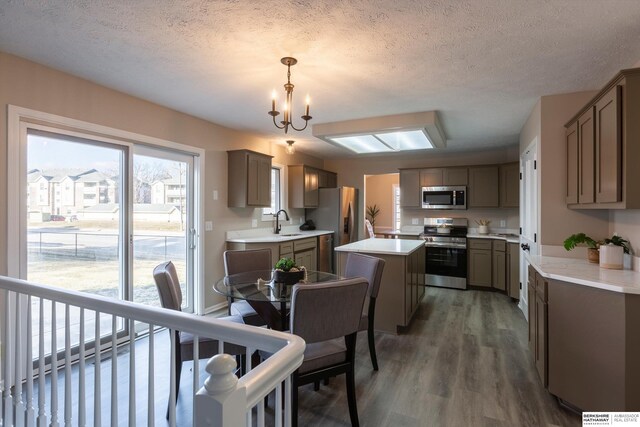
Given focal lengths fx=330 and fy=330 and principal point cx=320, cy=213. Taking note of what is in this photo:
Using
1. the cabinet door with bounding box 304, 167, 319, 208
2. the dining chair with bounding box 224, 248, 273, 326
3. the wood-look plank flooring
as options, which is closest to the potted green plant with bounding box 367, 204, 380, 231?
the cabinet door with bounding box 304, 167, 319, 208

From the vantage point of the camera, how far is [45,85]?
8.43ft

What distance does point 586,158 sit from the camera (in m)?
2.58

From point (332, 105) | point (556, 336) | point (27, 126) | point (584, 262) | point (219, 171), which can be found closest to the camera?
point (556, 336)

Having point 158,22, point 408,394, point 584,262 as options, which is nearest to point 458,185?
point 584,262

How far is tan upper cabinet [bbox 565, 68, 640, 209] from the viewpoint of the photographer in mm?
2016

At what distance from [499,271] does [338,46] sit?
4.41 metres

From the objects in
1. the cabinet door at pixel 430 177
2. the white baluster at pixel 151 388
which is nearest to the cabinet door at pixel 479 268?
the cabinet door at pixel 430 177

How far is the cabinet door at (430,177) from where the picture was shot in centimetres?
597

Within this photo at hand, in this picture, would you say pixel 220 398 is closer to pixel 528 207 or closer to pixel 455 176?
pixel 528 207

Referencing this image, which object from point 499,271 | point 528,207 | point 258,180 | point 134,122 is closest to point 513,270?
point 499,271

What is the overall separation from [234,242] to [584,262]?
12.2ft

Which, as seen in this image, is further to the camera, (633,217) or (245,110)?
(245,110)

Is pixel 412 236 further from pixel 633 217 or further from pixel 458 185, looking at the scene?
pixel 633 217

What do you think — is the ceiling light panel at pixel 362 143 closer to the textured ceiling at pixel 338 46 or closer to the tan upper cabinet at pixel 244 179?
the textured ceiling at pixel 338 46
